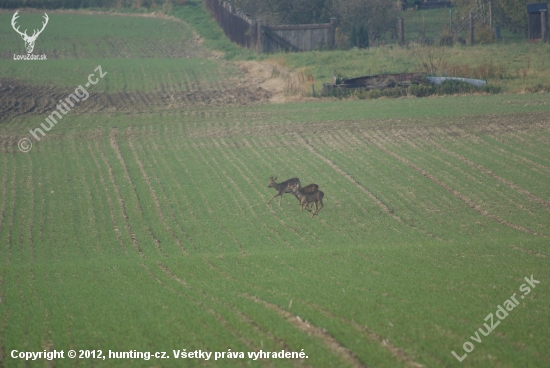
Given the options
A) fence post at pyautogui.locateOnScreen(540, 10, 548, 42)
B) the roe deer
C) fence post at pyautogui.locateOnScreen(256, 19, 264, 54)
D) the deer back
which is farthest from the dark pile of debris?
fence post at pyautogui.locateOnScreen(540, 10, 548, 42)

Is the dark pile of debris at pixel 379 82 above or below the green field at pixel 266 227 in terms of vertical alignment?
above

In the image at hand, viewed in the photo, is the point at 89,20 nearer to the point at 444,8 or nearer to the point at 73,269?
the point at 444,8

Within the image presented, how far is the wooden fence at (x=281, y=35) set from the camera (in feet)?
157

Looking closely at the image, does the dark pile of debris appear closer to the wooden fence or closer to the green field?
the green field

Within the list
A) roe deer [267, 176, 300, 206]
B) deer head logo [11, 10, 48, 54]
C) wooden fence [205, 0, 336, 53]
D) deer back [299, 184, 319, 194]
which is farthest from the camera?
deer head logo [11, 10, 48, 54]

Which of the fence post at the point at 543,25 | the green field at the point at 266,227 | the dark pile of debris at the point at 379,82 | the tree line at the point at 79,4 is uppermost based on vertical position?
the tree line at the point at 79,4

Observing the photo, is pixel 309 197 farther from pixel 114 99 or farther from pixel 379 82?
pixel 114 99

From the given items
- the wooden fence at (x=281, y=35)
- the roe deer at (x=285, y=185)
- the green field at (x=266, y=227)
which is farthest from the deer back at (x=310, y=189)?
the wooden fence at (x=281, y=35)

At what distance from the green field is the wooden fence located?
985 cm

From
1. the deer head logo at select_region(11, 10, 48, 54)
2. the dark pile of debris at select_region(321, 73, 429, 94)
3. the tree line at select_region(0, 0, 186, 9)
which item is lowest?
the dark pile of debris at select_region(321, 73, 429, 94)

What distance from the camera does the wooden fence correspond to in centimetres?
4772

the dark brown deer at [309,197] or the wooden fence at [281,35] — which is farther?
the wooden fence at [281,35]

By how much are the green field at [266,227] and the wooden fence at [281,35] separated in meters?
9.85

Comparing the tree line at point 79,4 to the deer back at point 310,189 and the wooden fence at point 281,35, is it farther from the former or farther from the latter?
the deer back at point 310,189
